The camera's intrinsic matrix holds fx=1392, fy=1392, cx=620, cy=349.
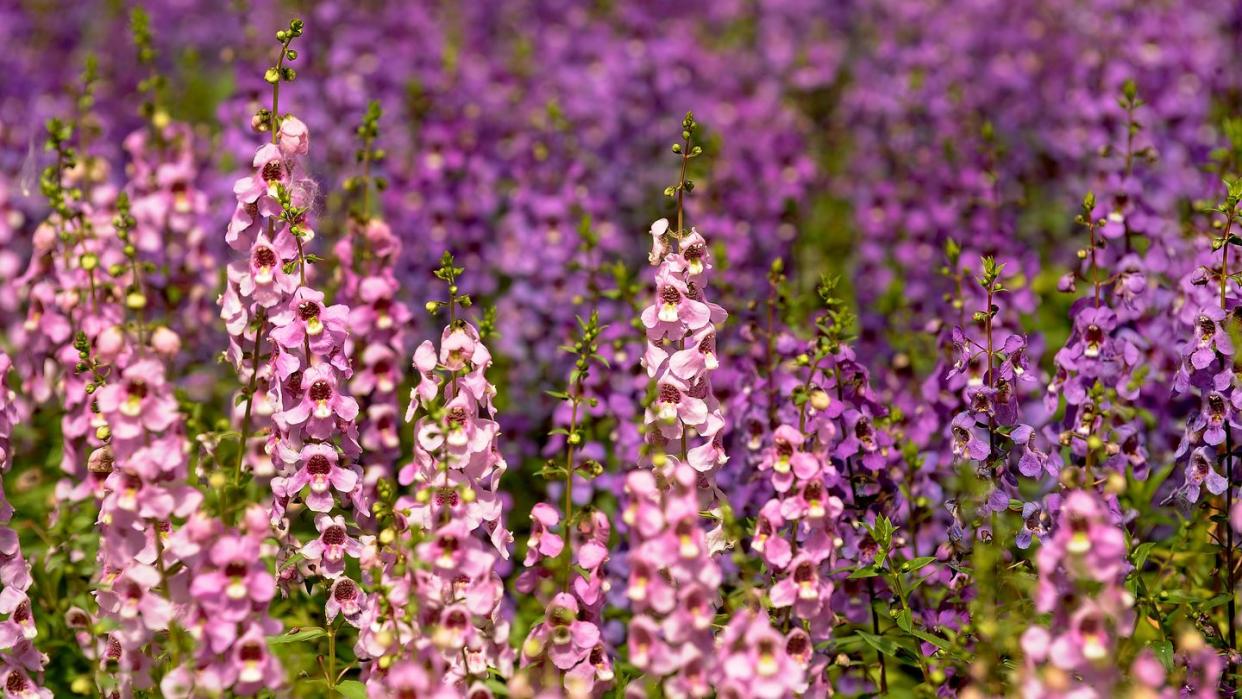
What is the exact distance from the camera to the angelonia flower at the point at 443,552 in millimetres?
4098

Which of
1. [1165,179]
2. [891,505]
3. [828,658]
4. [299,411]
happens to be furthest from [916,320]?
[299,411]

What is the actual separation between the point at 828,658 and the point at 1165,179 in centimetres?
468

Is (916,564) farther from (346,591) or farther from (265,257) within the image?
(265,257)

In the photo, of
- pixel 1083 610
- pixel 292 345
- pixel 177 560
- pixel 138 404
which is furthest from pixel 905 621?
pixel 138 404

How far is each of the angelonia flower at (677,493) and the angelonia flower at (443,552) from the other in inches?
18.9

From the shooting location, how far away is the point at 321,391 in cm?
459

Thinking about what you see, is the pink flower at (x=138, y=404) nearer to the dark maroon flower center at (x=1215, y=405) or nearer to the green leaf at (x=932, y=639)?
the green leaf at (x=932, y=639)

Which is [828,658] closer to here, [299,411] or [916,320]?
[299,411]

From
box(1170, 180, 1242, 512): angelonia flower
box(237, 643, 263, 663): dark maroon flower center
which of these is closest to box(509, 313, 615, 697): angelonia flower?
box(237, 643, 263, 663): dark maroon flower center

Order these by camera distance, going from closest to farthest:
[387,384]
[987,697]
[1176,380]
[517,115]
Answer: [987,697] < [1176,380] < [387,384] < [517,115]

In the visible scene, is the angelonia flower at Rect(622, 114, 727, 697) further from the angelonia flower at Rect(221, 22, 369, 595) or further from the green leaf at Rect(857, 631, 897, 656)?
the angelonia flower at Rect(221, 22, 369, 595)

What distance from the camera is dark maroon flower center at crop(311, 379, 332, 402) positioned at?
456cm

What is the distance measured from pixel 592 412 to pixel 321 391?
194 cm

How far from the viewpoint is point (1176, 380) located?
16.0ft
